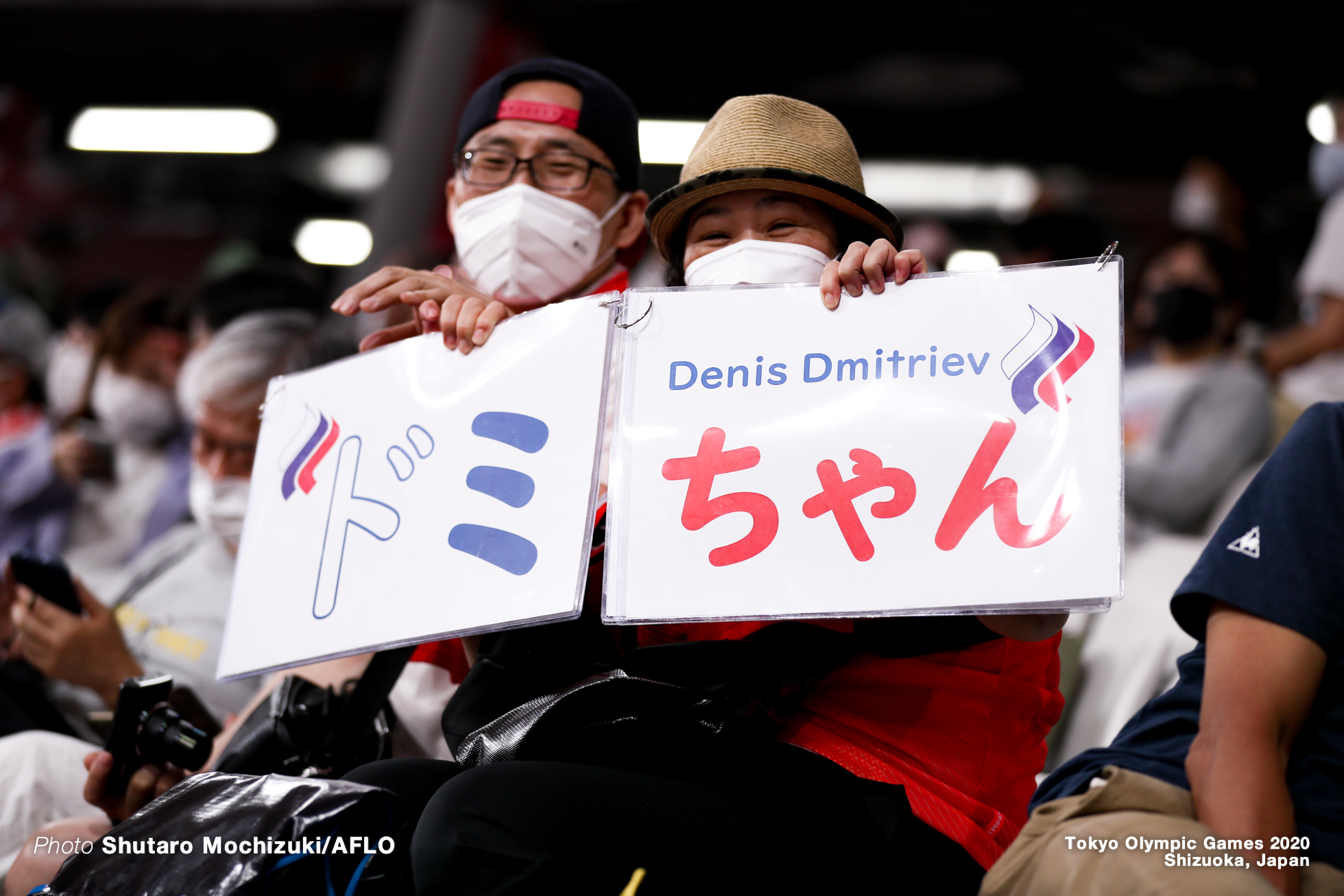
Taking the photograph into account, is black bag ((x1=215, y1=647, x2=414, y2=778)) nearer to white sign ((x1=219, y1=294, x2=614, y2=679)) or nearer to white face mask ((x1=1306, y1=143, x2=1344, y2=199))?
white sign ((x1=219, y1=294, x2=614, y2=679))

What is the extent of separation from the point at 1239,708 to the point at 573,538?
878 millimetres

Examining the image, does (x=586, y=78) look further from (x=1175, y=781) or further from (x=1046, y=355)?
(x=1175, y=781)

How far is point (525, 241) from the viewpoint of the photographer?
2354 mm

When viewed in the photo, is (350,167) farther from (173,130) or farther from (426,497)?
(426,497)

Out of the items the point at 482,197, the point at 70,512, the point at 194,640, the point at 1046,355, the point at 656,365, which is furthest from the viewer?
the point at 70,512

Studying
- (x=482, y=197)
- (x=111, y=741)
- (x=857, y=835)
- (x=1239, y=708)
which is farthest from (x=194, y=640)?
(x=1239, y=708)

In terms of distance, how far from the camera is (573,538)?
1730 millimetres

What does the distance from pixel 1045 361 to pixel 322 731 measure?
1.35m

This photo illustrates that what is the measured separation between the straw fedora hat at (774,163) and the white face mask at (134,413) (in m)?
3.14

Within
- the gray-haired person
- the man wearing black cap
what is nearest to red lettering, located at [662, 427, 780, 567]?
the man wearing black cap

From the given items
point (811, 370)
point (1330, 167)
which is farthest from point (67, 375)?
point (1330, 167)

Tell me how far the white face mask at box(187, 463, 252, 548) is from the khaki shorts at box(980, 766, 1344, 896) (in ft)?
6.84

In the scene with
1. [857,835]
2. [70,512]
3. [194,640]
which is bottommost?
[857,835]

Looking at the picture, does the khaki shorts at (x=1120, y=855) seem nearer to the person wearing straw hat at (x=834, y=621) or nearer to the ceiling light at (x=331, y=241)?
the person wearing straw hat at (x=834, y=621)
